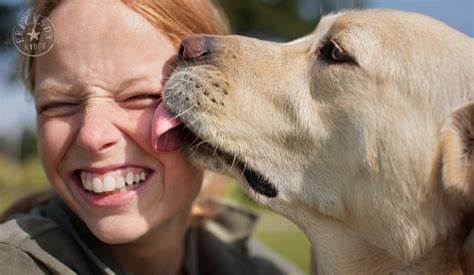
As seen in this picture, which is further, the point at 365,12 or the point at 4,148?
the point at 4,148

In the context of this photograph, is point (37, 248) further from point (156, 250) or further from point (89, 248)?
point (156, 250)

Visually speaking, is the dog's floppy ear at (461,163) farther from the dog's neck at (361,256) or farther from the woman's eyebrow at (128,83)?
the woman's eyebrow at (128,83)

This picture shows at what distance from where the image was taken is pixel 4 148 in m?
19.8

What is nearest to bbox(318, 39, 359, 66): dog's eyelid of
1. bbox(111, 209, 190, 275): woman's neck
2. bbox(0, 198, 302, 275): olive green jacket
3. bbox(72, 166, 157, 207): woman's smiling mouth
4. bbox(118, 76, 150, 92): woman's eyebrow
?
bbox(118, 76, 150, 92): woman's eyebrow

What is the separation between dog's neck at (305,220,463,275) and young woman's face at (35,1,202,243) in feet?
2.54

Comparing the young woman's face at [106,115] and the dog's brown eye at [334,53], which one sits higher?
the dog's brown eye at [334,53]

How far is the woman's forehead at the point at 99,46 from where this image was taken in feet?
10.00

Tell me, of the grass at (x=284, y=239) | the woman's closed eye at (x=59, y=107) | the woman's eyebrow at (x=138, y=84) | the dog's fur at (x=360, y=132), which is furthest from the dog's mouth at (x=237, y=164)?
the grass at (x=284, y=239)

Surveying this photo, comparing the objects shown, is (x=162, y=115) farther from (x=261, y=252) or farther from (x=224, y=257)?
(x=261, y=252)

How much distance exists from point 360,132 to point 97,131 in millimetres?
1165

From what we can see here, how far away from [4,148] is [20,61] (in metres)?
17.0

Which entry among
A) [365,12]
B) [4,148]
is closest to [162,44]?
[365,12]

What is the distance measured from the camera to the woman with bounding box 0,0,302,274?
9.79ft

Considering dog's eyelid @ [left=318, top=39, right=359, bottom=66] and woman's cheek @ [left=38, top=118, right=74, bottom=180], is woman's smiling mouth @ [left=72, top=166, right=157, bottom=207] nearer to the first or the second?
woman's cheek @ [left=38, top=118, right=74, bottom=180]
